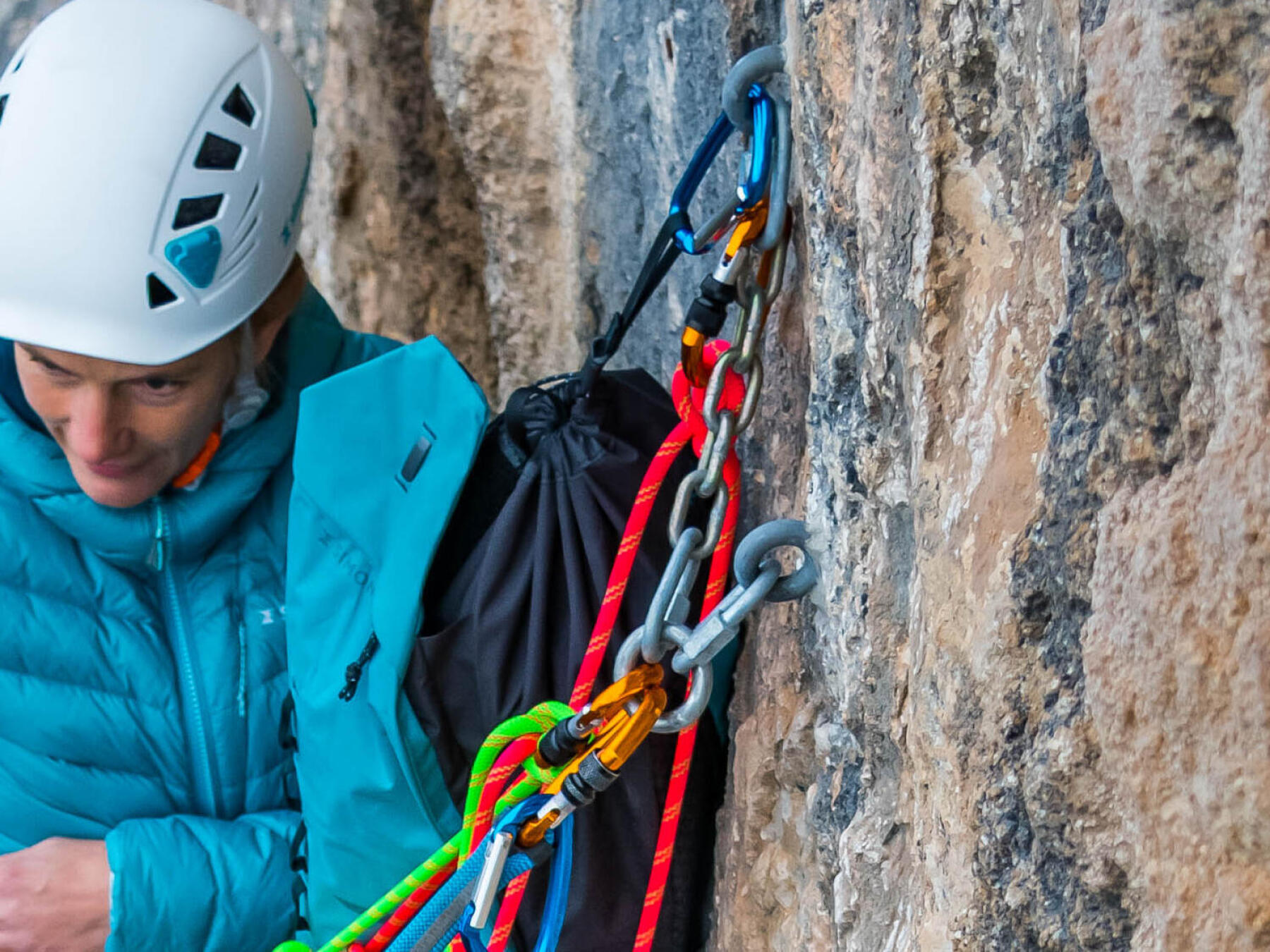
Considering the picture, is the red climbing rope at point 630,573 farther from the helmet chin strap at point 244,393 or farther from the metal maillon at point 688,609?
the helmet chin strap at point 244,393

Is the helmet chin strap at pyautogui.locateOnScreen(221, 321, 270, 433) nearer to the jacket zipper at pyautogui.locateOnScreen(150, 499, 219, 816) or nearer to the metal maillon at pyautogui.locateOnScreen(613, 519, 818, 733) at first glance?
the jacket zipper at pyautogui.locateOnScreen(150, 499, 219, 816)

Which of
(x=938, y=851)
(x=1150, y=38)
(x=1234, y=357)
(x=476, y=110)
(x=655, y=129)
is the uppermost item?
(x=476, y=110)

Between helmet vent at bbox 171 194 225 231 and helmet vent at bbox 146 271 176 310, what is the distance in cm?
6

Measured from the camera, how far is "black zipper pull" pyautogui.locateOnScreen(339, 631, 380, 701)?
0.97 m

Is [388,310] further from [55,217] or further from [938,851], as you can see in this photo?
[938,851]

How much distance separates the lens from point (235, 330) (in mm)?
1320

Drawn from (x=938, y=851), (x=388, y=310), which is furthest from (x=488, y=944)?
(x=388, y=310)

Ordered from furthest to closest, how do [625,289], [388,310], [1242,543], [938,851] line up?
[388,310] → [625,289] → [938,851] → [1242,543]

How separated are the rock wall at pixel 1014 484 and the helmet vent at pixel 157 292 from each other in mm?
654

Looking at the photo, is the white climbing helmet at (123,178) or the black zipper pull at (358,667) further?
the white climbing helmet at (123,178)

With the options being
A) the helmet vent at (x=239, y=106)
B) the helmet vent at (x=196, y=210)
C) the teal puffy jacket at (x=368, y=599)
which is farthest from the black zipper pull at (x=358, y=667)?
the helmet vent at (x=239, y=106)

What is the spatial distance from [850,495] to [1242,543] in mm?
358

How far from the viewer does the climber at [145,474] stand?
1.17 meters

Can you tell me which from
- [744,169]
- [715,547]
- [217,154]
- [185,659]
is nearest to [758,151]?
[744,169]
